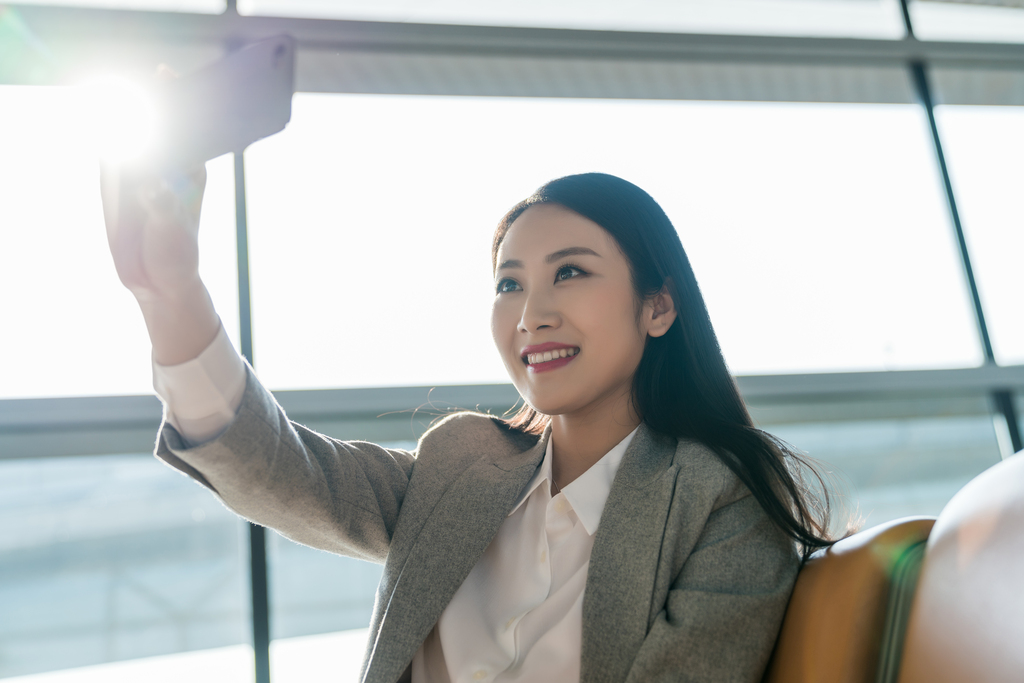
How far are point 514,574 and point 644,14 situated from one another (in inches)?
91.2

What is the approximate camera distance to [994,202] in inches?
108

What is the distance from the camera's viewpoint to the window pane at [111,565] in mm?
1851

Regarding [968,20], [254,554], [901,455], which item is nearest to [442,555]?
[254,554]

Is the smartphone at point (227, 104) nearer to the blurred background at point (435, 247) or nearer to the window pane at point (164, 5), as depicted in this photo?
the blurred background at point (435, 247)

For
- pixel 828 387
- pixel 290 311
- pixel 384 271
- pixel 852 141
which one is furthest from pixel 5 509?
pixel 852 141

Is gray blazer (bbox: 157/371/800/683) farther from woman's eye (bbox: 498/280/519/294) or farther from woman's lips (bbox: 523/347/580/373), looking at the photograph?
woman's eye (bbox: 498/280/519/294)

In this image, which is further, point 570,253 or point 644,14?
point 644,14

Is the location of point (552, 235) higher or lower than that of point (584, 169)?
lower

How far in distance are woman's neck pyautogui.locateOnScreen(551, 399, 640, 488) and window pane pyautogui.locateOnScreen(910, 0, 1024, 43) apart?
2.56 metres

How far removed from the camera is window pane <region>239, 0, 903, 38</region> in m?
2.38

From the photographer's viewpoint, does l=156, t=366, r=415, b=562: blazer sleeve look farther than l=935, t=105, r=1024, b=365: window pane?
No

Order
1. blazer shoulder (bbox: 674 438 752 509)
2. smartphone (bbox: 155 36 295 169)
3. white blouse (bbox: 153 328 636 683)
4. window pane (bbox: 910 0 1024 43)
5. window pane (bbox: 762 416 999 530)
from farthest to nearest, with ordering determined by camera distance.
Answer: window pane (bbox: 910 0 1024 43) < window pane (bbox: 762 416 999 530) < blazer shoulder (bbox: 674 438 752 509) < white blouse (bbox: 153 328 636 683) < smartphone (bbox: 155 36 295 169)

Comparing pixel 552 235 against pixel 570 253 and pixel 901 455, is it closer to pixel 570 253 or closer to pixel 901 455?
pixel 570 253

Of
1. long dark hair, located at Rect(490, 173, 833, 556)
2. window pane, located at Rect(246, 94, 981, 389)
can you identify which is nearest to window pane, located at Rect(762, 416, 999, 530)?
window pane, located at Rect(246, 94, 981, 389)
